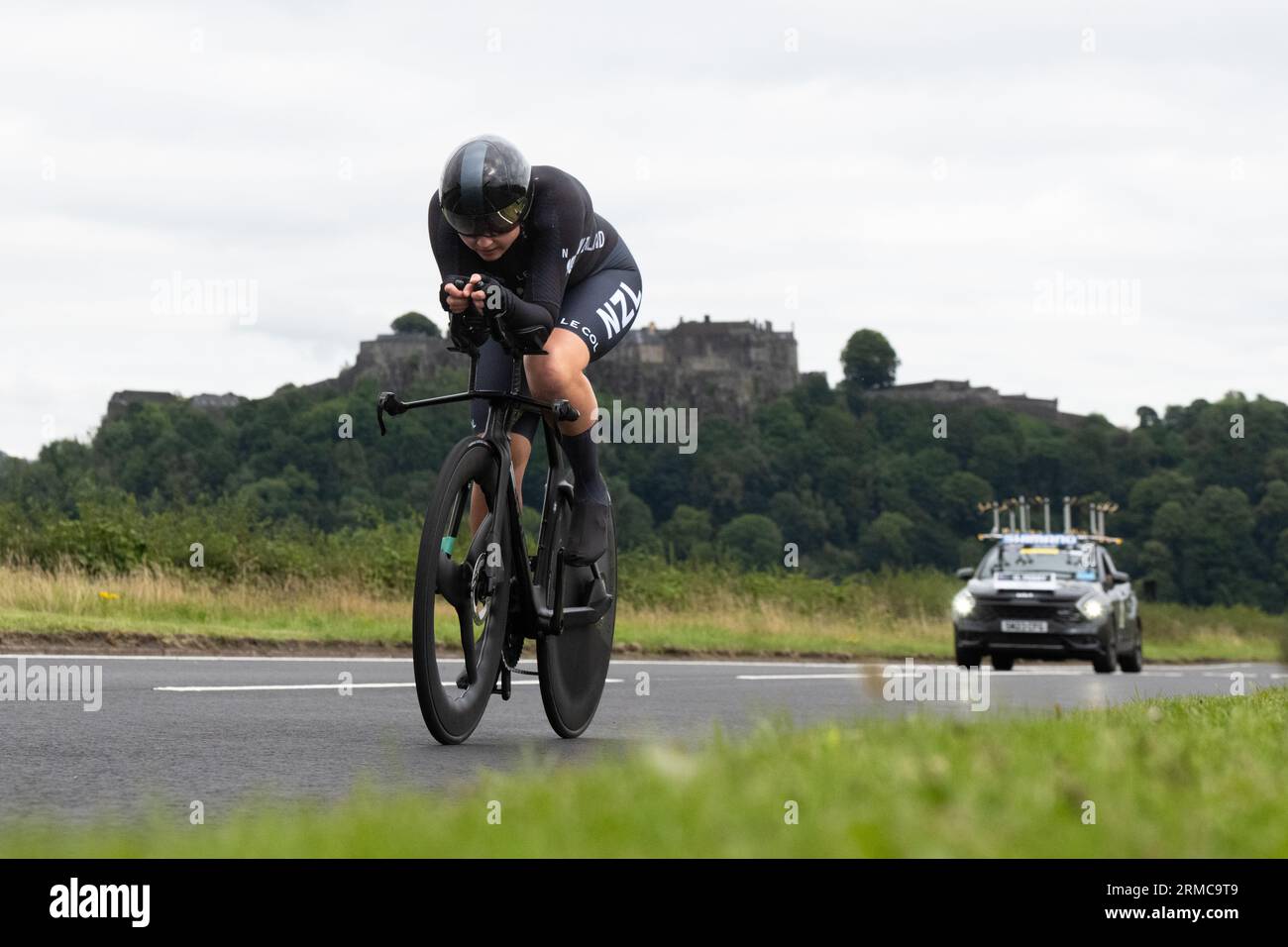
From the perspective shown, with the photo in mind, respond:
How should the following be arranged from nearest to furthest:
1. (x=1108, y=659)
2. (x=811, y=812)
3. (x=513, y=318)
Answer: (x=811, y=812) < (x=513, y=318) < (x=1108, y=659)

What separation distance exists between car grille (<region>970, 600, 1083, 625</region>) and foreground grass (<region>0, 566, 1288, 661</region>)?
1.80m

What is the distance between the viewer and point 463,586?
6219 millimetres

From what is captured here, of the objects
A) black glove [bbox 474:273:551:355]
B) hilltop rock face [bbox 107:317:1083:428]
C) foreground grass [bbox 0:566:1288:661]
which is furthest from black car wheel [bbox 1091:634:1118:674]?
hilltop rock face [bbox 107:317:1083:428]

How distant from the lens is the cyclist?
20.1 feet

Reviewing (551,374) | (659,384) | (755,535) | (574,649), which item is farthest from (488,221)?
(659,384)

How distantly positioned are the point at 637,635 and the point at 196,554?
540 centimetres

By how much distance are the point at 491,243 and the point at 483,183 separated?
302mm

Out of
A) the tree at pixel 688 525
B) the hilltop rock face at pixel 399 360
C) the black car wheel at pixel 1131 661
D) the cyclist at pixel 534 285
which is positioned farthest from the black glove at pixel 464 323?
the hilltop rock face at pixel 399 360

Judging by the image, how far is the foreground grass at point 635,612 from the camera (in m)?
16.8

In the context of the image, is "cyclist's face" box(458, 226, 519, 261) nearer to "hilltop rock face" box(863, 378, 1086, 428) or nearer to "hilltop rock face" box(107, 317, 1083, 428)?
"hilltop rock face" box(107, 317, 1083, 428)

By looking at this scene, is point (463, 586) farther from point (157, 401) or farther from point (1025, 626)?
point (157, 401)

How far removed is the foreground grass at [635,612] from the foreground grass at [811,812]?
10.9m
